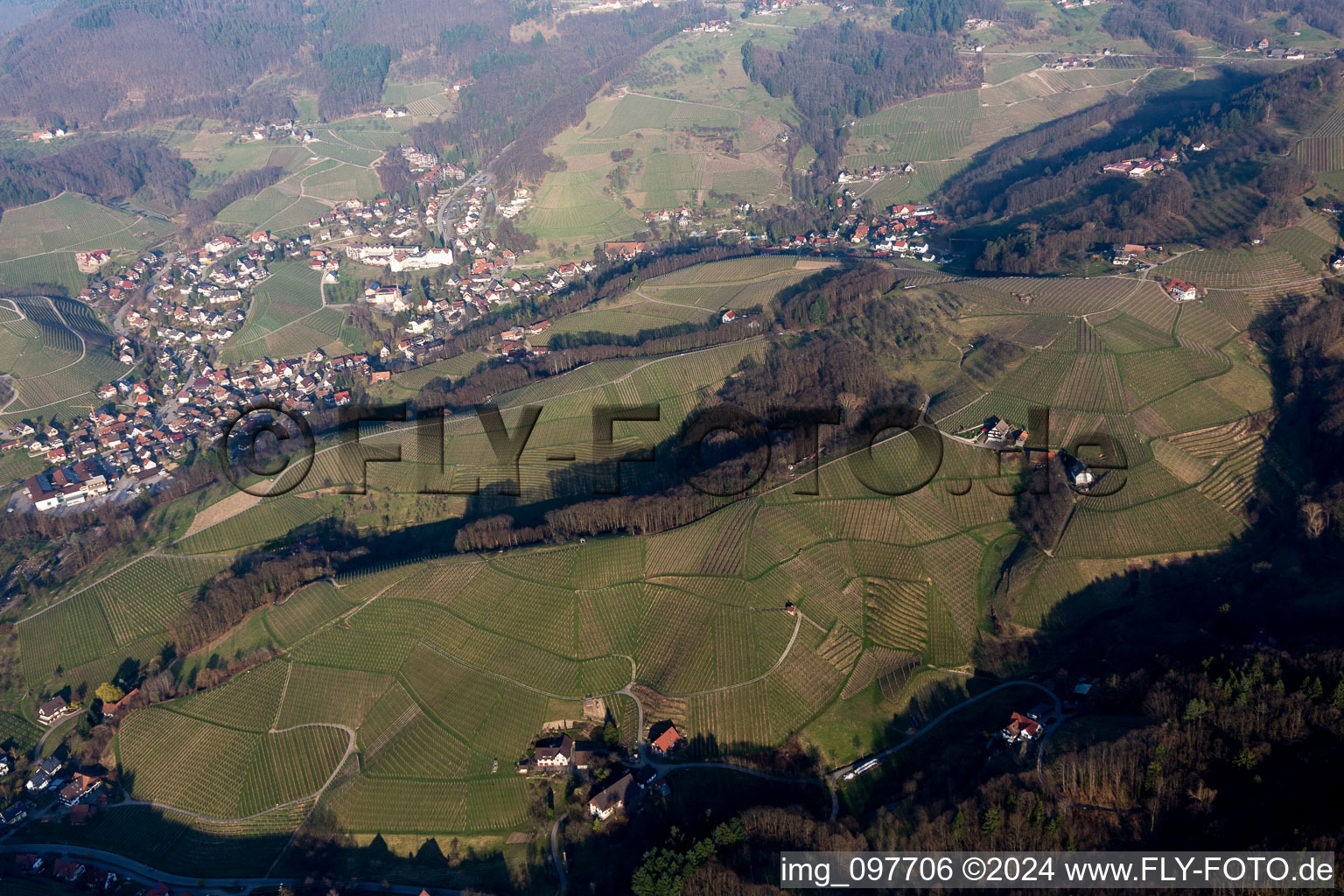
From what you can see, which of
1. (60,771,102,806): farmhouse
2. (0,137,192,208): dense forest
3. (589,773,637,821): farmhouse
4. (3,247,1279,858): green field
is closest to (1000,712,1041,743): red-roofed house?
(3,247,1279,858): green field

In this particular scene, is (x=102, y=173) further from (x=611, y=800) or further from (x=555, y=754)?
(x=611, y=800)

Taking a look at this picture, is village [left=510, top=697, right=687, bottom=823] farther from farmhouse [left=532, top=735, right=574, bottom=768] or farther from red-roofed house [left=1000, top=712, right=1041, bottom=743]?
red-roofed house [left=1000, top=712, right=1041, bottom=743]

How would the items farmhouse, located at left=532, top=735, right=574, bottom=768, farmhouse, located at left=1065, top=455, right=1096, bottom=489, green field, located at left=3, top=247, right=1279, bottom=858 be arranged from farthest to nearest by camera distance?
farmhouse, located at left=1065, top=455, right=1096, bottom=489 < green field, located at left=3, top=247, right=1279, bottom=858 < farmhouse, located at left=532, top=735, right=574, bottom=768

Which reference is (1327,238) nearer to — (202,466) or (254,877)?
(254,877)

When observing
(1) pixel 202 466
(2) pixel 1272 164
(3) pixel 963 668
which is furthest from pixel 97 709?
(2) pixel 1272 164

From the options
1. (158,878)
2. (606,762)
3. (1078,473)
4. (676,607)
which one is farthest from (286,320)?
(1078,473)
